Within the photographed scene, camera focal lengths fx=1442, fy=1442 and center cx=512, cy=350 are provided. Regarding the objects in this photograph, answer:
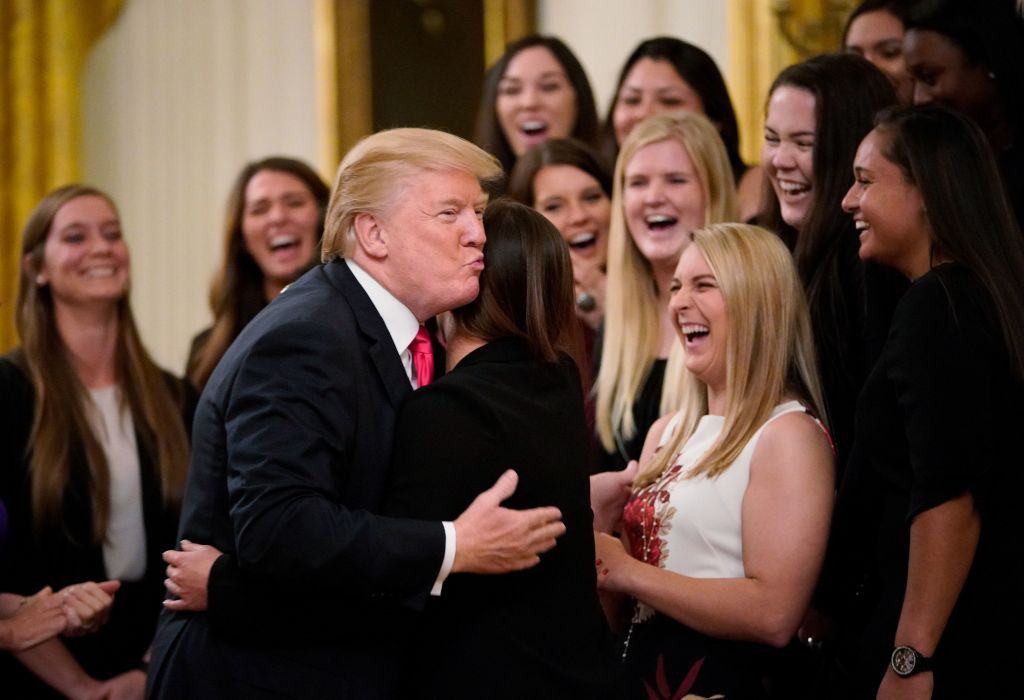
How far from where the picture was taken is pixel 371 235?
2.50 metres

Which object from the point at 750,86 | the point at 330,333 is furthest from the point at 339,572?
the point at 750,86

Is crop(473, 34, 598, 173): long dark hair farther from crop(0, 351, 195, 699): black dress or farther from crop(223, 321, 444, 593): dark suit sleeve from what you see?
crop(223, 321, 444, 593): dark suit sleeve

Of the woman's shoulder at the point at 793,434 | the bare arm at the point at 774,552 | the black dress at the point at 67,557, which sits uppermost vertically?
the woman's shoulder at the point at 793,434

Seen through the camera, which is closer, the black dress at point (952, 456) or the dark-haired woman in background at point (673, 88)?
the black dress at point (952, 456)

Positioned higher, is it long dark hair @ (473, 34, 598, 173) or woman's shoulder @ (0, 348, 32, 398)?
long dark hair @ (473, 34, 598, 173)

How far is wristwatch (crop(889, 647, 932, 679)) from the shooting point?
2580 millimetres

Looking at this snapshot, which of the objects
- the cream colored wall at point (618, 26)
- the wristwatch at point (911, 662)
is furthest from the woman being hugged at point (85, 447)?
the cream colored wall at point (618, 26)

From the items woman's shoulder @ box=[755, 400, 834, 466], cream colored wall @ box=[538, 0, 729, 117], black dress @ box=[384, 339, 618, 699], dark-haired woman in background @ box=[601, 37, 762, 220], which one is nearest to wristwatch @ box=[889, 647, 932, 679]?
woman's shoulder @ box=[755, 400, 834, 466]

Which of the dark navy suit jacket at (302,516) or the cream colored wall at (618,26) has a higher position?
the cream colored wall at (618,26)

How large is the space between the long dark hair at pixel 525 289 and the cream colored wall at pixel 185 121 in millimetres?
4277

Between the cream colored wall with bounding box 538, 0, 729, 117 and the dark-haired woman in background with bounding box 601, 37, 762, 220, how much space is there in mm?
1164

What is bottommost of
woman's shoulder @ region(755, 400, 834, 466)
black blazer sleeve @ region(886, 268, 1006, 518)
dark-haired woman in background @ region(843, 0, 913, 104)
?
woman's shoulder @ region(755, 400, 834, 466)

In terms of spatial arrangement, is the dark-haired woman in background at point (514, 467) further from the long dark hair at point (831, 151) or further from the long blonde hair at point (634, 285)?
the long blonde hair at point (634, 285)

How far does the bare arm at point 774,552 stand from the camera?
108 inches
